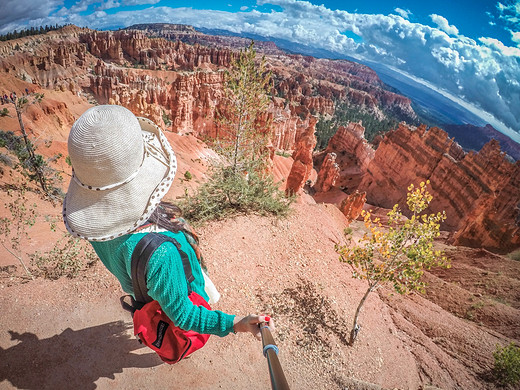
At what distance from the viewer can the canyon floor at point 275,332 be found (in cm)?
343

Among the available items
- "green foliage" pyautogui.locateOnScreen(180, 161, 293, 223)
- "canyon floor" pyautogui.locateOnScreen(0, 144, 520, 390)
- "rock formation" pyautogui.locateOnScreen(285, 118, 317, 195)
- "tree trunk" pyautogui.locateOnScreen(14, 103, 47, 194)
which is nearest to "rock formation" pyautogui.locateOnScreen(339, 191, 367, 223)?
"rock formation" pyautogui.locateOnScreen(285, 118, 317, 195)

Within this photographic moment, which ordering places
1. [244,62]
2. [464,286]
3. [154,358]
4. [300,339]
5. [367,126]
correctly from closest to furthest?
1. [154,358]
2. [300,339]
3. [244,62]
4. [464,286]
5. [367,126]

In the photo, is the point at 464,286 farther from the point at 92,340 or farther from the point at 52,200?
the point at 52,200

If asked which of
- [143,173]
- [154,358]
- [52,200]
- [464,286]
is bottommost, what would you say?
[52,200]

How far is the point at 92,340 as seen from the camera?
147 inches

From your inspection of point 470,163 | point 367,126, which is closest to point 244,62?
point 470,163

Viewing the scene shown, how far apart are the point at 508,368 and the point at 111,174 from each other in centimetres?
779

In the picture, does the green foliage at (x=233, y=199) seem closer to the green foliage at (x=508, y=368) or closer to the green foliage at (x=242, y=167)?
the green foliage at (x=242, y=167)

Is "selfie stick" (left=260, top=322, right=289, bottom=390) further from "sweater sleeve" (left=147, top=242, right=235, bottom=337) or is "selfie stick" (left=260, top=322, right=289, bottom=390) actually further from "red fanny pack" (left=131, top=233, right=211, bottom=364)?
"red fanny pack" (left=131, top=233, right=211, bottom=364)

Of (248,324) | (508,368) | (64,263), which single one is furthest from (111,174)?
(508,368)

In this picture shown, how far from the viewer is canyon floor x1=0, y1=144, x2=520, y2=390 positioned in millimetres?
3426

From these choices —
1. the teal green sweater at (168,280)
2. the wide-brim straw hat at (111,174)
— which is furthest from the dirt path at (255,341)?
the wide-brim straw hat at (111,174)

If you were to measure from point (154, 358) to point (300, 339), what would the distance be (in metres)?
2.47

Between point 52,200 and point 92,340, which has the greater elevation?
point 92,340
